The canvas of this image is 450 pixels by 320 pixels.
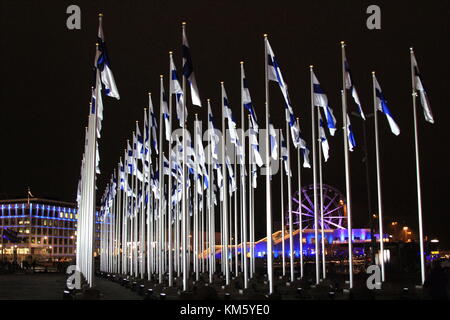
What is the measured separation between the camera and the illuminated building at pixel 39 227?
174500 millimetres

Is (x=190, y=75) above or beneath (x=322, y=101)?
above

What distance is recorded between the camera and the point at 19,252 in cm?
17488

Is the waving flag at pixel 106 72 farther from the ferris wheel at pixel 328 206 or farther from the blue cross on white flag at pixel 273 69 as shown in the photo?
the ferris wheel at pixel 328 206

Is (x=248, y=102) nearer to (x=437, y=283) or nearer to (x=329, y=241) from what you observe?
(x=437, y=283)

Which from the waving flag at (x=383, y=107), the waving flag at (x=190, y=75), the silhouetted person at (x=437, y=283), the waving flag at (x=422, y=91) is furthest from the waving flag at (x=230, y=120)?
the silhouetted person at (x=437, y=283)

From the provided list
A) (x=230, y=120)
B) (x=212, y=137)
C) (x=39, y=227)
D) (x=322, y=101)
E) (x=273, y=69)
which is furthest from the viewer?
(x=39, y=227)

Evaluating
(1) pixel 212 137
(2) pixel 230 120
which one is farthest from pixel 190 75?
(1) pixel 212 137

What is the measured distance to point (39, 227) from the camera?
586 feet

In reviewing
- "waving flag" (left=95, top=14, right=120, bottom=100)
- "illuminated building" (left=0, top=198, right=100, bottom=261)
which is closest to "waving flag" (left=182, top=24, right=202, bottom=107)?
"waving flag" (left=95, top=14, right=120, bottom=100)

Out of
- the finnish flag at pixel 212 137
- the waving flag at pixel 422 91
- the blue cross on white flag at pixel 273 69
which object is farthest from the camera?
the finnish flag at pixel 212 137

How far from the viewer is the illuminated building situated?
17450 cm

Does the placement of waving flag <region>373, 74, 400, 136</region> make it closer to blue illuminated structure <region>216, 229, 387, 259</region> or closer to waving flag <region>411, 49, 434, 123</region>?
waving flag <region>411, 49, 434, 123</region>
